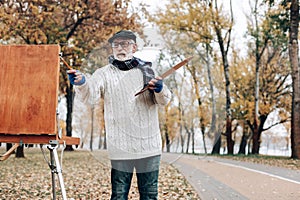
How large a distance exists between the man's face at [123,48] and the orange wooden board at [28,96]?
0.94m

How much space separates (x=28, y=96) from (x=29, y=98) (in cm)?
2

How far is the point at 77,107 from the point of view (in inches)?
159

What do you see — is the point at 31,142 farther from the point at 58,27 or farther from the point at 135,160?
the point at 58,27

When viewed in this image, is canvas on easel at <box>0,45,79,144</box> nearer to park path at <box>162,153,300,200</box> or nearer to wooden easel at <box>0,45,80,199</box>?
wooden easel at <box>0,45,80,199</box>

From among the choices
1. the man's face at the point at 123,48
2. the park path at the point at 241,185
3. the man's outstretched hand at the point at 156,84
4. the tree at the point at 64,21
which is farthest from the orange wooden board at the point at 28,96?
the tree at the point at 64,21

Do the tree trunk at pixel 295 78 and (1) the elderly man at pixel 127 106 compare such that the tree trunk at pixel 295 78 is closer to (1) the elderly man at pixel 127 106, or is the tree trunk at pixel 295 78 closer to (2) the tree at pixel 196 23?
(2) the tree at pixel 196 23

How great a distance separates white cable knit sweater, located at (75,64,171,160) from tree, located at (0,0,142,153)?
12088 millimetres

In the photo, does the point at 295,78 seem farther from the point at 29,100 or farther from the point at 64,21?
the point at 29,100

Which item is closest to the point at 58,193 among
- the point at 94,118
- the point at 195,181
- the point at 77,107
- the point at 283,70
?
the point at 195,181

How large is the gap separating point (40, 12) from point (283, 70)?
20.8 metres

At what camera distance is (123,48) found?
3.54m

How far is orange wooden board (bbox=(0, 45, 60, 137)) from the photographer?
4227 mm

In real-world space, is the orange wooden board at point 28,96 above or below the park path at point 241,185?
above

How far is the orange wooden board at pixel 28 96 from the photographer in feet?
13.9
